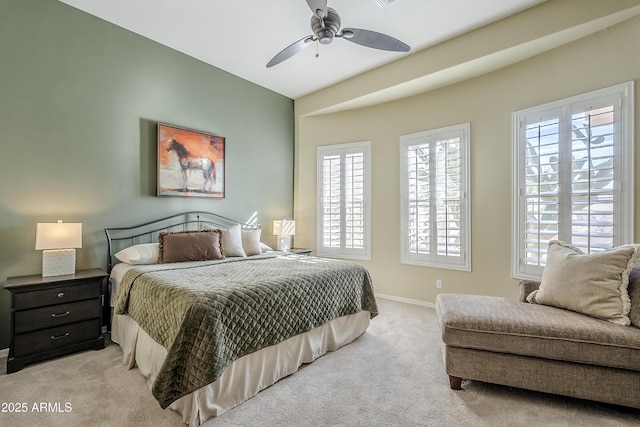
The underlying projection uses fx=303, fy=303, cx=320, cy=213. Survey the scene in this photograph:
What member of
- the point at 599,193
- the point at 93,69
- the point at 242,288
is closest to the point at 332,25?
the point at 242,288

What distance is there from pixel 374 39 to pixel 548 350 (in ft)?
8.74

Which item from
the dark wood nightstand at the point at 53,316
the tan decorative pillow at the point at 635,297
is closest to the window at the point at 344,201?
the tan decorative pillow at the point at 635,297

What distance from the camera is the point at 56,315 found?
254 cm

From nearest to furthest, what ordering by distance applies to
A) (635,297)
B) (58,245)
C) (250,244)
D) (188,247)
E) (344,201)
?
1. (635,297)
2. (58,245)
3. (188,247)
4. (250,244)
5. (344,201)

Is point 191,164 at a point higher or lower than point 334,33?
lower

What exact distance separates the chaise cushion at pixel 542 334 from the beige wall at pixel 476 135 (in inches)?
Answer: 50.9

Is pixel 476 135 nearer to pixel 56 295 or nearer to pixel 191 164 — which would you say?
pixel 191 164

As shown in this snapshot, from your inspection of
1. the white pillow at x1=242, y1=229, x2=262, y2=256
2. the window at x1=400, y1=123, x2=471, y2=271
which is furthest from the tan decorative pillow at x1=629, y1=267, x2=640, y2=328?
the white pillow at x1=242, y1=229, x2=262, y2=256

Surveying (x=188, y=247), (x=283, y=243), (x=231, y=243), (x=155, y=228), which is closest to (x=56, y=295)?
(x=188, y=247)

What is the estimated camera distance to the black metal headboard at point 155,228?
325cm

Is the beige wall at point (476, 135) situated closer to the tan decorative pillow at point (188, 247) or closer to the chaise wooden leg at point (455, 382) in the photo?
the chaise wooden leg at point (455, 382)

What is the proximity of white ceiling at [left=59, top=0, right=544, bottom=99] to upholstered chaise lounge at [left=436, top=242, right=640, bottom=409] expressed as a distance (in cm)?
267

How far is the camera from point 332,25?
2.51 metres

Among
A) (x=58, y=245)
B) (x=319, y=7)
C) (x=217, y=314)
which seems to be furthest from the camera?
(x=58, y=245)
